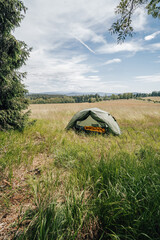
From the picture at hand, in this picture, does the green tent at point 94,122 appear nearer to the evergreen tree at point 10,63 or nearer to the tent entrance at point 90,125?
the tent entrance at point 90,125

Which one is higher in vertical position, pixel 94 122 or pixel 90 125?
pixel 94 122

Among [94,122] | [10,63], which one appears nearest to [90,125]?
[94,122]

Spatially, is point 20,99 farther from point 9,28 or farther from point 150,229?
point 150,229

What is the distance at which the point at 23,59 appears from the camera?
4844 mm

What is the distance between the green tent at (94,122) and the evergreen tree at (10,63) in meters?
2.97

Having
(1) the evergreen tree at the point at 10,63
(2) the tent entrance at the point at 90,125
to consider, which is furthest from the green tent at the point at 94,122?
(1) the evergreen tree at the point at 10,63

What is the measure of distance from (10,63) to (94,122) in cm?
483

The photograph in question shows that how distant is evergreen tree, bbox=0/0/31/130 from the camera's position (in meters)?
3.94

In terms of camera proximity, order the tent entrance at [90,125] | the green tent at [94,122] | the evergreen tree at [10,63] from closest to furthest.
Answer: the evergreen tree at [10,63] → the green tent at [94,122] → the tent entrance at [90,125]

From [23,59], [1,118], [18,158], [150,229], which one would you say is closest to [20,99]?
[1,118]

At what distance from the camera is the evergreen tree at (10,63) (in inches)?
155

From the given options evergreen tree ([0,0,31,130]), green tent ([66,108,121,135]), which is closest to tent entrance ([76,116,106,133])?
green tent ([66,108,121,135])

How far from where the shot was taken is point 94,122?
608 centimetres

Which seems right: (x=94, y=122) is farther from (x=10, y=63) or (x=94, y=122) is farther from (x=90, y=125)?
(x=10, y=63)
